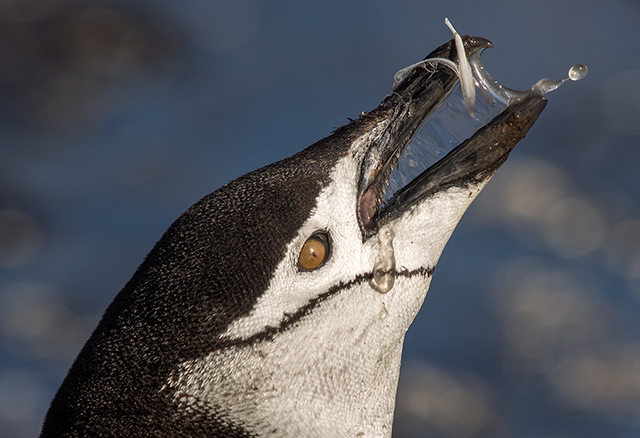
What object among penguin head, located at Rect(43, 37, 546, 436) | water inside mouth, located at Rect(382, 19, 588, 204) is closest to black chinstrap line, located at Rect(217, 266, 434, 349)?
penguin head, located at Rect(43, 37, 546, 436)

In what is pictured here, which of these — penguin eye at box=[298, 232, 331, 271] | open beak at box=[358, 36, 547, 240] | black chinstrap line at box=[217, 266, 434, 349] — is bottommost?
black chinstrap line at box=[217, 266, 434, 349]

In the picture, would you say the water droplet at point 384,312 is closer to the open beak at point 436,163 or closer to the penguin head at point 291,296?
the penguin head at point 291,296

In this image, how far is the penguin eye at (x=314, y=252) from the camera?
3.19ft

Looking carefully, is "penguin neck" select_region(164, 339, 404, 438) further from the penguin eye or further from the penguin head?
the penguin eye

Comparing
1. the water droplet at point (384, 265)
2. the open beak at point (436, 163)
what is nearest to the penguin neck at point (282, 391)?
the water droplet at point (384, 265)

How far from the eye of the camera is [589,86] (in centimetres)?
382

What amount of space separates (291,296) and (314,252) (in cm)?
8

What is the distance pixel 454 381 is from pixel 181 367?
97.9 inches

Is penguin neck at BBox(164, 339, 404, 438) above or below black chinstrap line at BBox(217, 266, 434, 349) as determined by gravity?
below

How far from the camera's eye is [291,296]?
96cm

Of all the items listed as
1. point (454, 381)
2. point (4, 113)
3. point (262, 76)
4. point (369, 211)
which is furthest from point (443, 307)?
point (4, 113)

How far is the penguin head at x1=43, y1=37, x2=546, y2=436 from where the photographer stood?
0.92 metres

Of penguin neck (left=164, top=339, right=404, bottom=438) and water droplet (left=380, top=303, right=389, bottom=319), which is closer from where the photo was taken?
penguin neck (left=164, top=339, right=404, bottom=438)

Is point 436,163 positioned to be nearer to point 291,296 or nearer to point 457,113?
point 457,113
